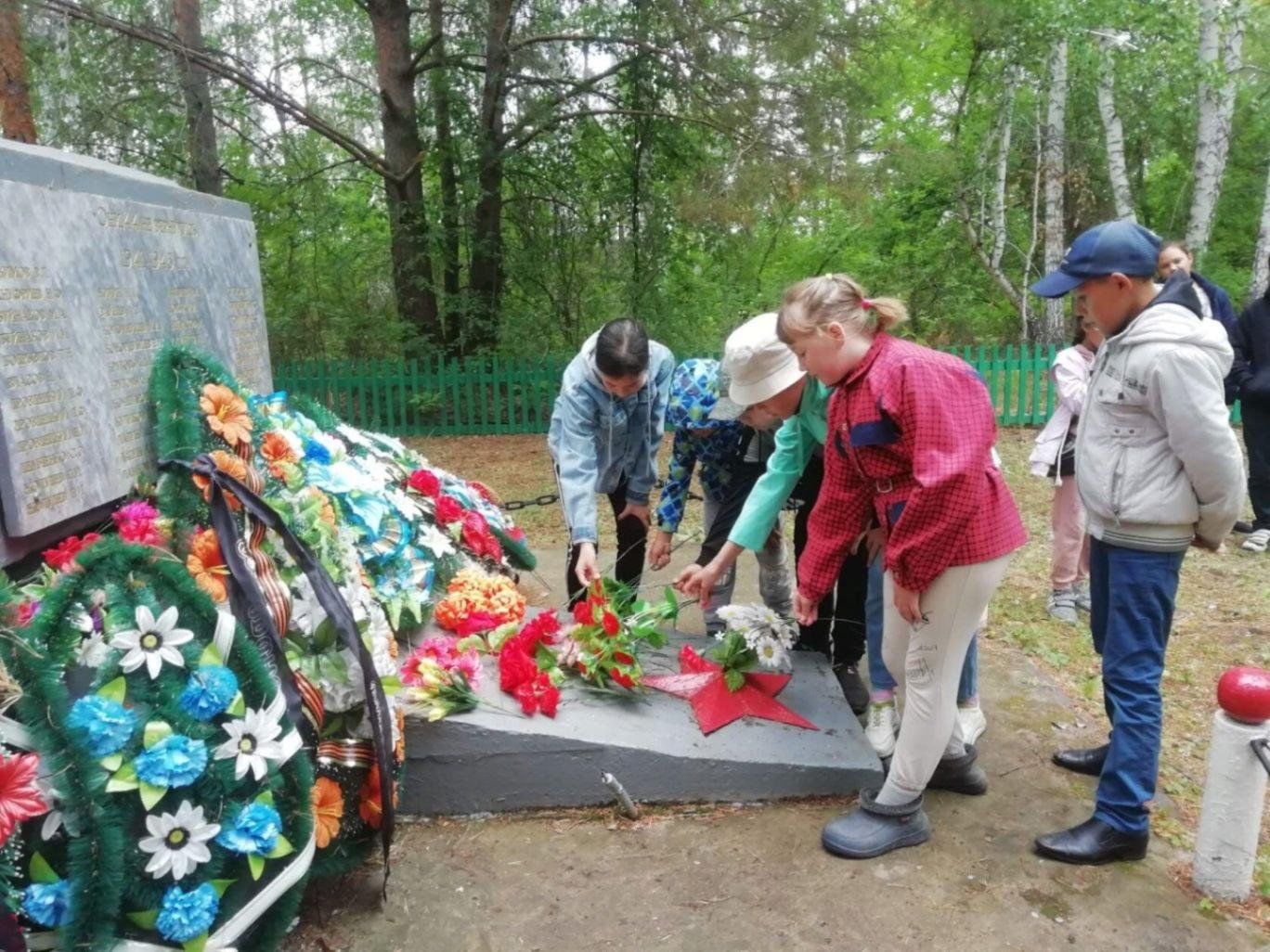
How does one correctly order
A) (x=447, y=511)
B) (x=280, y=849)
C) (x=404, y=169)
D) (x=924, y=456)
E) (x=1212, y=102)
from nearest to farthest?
(x=280, y=849)
(x=924, y=456)
(x=447, y=511)
(x=1212, y=102)
(x=404, y=169)

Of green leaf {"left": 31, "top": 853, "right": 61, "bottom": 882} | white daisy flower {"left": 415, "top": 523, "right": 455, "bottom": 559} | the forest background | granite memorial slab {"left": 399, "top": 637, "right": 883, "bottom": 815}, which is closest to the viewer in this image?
green leaf {"left": 31, "top": 853, "right": 61, "bottom": 882}

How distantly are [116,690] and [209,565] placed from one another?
1.76ft

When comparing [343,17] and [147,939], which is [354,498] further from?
[343,17]

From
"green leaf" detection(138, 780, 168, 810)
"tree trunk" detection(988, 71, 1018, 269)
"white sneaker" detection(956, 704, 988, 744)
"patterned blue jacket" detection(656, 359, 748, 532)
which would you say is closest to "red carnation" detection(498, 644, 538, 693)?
"patterned blue jacket" detection(656, 359, 748, 532)

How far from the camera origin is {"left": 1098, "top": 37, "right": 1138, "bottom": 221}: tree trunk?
10.8 metres

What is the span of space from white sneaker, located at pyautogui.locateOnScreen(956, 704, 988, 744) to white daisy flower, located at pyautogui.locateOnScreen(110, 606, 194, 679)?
7.65 feet

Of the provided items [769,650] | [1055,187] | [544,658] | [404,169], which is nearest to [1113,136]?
[1055,187]

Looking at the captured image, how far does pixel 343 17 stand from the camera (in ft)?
50.5

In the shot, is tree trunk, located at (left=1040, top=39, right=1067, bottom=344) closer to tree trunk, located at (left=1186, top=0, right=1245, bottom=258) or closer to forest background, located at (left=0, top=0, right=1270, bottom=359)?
forest background, located at (left=0, top=0, right=1270, bottom=359)

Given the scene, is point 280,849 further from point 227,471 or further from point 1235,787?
point 1235,787

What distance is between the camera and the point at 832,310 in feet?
7.64

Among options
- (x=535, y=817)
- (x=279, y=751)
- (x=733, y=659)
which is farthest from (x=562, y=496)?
(x=279, y=751)

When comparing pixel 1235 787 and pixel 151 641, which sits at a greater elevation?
pixel 151 641

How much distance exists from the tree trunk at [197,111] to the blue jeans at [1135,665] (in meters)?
9.04
